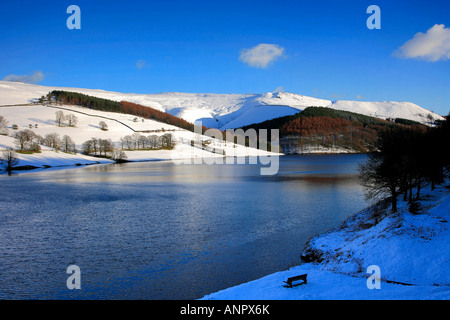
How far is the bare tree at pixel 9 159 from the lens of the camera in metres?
90.4

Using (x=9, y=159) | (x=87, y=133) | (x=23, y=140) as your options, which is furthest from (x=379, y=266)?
(x=87, y=133)

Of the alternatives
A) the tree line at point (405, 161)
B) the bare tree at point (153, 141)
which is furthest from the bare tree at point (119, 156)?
the tree line at point (405, 161)

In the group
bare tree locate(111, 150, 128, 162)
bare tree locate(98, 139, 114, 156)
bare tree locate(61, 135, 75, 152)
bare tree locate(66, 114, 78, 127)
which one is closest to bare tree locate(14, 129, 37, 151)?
bare tree locate(61, 135, 75, 152)

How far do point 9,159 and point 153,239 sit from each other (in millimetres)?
88415

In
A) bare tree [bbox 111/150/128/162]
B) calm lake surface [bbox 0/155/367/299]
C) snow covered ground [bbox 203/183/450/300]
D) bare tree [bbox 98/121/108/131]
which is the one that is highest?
bare tree [bbox 98/121/108/131]

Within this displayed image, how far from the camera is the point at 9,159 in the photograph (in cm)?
9056

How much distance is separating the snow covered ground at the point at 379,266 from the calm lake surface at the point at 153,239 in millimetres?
2106

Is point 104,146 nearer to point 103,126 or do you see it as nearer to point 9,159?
point 103,126

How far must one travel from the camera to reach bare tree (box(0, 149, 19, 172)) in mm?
90375

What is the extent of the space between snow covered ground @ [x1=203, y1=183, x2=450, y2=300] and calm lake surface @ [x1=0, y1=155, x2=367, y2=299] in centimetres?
211

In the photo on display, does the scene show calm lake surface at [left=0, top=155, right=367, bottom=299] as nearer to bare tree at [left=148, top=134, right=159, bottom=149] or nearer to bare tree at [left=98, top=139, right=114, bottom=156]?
bare tree at [left=98, top=139, right=114, bottom=156]
